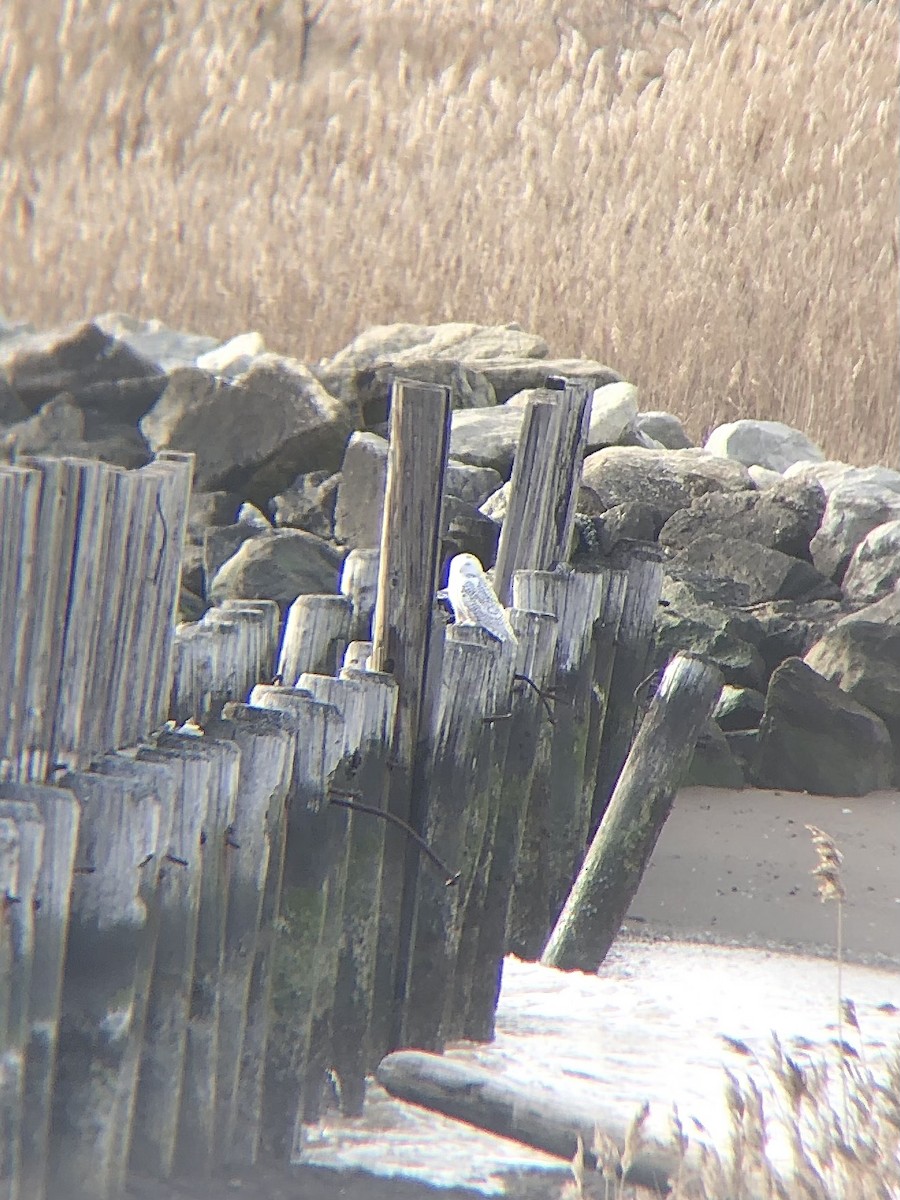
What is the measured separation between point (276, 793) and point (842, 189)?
31.3 feet

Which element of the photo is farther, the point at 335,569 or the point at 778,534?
the point at 778,534

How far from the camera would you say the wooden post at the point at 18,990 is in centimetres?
221

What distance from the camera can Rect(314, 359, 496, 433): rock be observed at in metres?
8.26

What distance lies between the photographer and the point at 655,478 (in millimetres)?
7730

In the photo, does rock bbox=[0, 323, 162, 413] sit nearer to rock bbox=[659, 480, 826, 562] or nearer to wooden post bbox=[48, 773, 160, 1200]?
rock bbox=[659, 480, 826, 562]

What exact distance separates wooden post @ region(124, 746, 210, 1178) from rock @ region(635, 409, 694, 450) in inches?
264

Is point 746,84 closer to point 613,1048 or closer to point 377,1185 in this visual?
point 613,1048

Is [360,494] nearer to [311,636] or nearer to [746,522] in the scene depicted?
[746,522]

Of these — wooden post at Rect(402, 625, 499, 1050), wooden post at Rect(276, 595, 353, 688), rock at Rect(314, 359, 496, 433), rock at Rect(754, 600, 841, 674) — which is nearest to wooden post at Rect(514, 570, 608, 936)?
wooden post at Rect(276, 595, 353, 688)

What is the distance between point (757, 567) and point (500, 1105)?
4.78 meters

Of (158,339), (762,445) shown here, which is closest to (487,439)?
(762,445)

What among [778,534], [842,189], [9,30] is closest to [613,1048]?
[778,534]

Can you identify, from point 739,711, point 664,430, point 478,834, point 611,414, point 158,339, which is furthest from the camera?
point 158,339

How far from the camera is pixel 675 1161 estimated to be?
258 cm
